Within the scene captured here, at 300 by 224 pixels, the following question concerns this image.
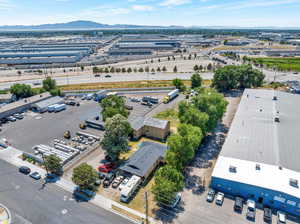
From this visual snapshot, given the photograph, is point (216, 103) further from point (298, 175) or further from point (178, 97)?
point (178, 97)

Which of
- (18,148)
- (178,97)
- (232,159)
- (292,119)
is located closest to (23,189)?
(18,148)

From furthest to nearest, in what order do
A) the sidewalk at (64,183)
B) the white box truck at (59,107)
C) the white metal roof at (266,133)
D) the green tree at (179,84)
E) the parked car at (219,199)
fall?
the green tree at (179,84) → the white box truck at (59,107) → the white metal roof at (266,133) → the parked car at (219,199) → the sidewalk at (64,183)

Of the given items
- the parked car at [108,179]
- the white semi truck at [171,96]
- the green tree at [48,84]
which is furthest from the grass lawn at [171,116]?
the green tree at [48,84]

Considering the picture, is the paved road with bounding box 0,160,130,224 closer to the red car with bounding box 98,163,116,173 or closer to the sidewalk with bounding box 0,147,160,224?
the sidewalk with bounding box 0,147,160,224

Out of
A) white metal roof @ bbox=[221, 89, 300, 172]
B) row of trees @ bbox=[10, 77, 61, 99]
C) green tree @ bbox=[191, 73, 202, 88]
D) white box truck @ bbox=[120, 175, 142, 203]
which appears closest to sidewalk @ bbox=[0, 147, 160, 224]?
white box truck @ bbox=[120, 175, 142, 203]

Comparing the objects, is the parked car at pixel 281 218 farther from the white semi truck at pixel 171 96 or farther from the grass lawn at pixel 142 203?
the white semi truck at pixel 171 96

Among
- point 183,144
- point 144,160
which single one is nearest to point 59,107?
point 144,160

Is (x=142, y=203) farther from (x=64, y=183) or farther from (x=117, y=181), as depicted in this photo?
(x=64, y=183)
